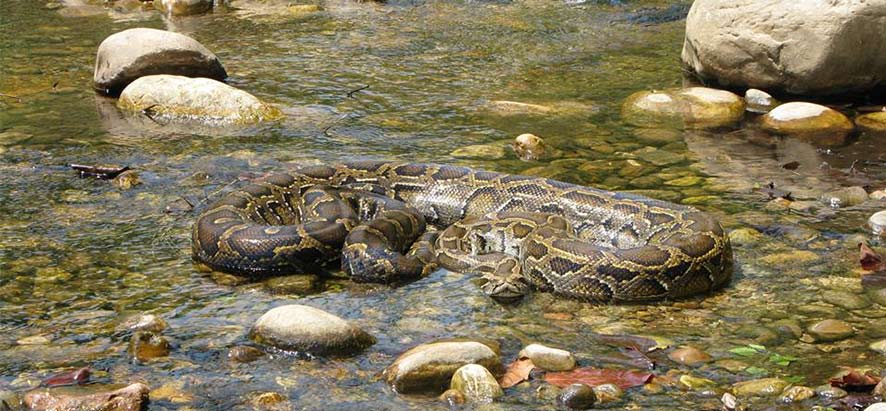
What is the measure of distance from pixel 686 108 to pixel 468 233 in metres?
6.20

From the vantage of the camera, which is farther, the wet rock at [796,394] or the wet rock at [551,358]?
the wet rock at [551,358]

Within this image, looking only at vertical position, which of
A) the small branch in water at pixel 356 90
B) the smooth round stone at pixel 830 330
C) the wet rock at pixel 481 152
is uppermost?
the smooth round stone at pixel 830 330

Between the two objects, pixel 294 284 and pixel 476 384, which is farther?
pixel 294 284

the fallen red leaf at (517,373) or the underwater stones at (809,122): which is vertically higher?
the underwater stones at (809,122)

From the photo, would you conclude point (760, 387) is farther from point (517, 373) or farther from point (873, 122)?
point (873, 122)

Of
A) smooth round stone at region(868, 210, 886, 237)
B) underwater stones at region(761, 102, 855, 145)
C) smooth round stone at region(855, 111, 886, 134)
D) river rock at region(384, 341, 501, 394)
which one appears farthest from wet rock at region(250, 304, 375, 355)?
smooth round stone at region(855, 111, 886, 134)

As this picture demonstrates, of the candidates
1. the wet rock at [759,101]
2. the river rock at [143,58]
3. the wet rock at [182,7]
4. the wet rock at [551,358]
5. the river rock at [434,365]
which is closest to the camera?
the river rock at [434,365]

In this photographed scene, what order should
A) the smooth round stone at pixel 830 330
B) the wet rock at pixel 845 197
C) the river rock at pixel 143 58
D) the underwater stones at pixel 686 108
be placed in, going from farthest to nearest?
1. the river rock at pixel 143 58
2. the underwater stones at pixel 686 108
3. the wet rock at pixel 845 197
4. the smooth round stone at pixel 830 330

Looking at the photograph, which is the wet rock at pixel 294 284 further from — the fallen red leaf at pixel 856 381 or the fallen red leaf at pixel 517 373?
the fallen red leaf at pixel 856 381

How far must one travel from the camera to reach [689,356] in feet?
25.7

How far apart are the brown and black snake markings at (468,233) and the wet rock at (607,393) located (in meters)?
1.78

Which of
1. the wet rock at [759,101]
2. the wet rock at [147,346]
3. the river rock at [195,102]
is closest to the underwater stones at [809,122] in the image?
the wet rock at [759,101]

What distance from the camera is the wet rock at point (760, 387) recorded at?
720 centimetres

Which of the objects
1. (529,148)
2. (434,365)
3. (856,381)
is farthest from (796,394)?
(529,148)
